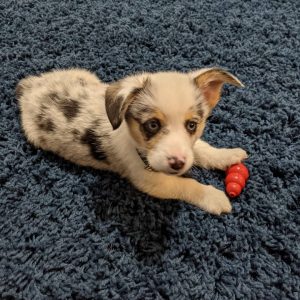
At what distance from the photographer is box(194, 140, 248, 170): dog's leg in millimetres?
2840

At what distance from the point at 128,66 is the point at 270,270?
2.01 meters

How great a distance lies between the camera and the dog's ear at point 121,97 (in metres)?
2.26

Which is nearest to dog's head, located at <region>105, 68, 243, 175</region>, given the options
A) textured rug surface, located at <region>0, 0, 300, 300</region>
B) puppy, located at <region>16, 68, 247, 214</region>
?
puppy, located at <region>16, 68, 247, 214</region>

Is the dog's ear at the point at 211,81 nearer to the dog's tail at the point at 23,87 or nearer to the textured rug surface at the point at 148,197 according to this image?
the textured rug surface at the point at 148,197

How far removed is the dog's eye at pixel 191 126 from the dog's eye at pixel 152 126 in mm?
157

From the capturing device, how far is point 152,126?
7.53ft

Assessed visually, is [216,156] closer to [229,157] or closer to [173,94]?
[229,157]

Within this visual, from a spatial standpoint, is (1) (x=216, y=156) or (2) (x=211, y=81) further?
(1) (x=216, y=156)

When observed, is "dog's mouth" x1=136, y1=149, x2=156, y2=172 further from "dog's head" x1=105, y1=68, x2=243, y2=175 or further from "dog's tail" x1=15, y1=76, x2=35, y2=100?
"dog's tail" x1=15, y1=76, x2=35, y2=100

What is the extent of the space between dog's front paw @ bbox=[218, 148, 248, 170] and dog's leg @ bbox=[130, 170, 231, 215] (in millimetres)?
241

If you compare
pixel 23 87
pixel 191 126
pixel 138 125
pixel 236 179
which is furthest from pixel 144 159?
pixel 23 87

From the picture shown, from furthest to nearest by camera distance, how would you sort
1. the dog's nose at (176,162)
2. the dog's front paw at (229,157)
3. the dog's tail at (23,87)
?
the dog's tail at (23,87), the dog's front paw at (229,157), the dog's nose at (176,162)

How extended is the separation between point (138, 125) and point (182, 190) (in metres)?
0.55

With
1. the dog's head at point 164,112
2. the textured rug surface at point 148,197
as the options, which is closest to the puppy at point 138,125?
the dog's head at point 164,112
